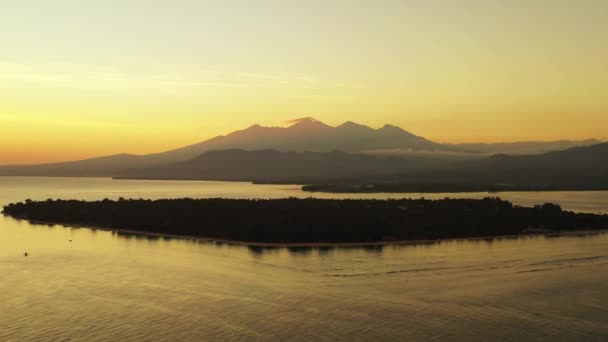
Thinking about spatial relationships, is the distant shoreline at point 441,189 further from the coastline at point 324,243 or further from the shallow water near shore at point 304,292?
the shallow water near shore at point 304,292

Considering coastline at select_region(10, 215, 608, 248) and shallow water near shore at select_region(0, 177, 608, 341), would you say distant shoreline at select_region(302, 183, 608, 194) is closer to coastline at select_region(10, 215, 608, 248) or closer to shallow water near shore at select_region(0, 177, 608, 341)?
coastline at select_region(10, 215, 608, 248)

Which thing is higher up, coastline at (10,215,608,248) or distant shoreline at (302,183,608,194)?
distant shoreline at (302,183,608,194)

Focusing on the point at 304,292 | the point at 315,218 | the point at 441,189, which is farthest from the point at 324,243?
the point at 441,189

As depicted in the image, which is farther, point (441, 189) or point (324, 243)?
point (441, 189)

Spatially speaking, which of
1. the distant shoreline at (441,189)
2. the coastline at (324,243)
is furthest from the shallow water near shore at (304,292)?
the distant shoreline at (441,189)

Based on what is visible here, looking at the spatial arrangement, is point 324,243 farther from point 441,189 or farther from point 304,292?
point 441,189

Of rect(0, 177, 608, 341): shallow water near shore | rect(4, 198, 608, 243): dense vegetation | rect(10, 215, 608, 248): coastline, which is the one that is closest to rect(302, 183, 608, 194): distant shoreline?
rect(4, 198, 608, 243): dense vegetation
